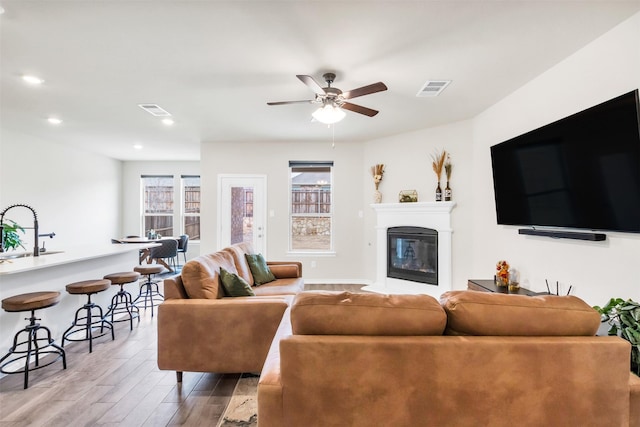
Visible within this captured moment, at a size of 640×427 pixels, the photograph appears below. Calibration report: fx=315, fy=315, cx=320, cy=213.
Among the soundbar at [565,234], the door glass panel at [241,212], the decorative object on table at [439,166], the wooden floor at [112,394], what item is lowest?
the wooden floor at [112,394]

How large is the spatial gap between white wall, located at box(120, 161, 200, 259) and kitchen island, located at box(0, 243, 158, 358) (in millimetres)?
4082

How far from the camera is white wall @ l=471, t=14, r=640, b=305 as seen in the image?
7.32 ft

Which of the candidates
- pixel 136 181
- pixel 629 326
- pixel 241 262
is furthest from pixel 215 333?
pixel 136 181

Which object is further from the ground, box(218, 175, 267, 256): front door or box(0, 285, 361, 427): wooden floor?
box(218, 175, 267, 256): front door

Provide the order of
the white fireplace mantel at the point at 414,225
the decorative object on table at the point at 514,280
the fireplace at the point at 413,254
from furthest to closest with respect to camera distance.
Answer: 1. the fireplace at the point at 413,254
2. the white fireplace mantel at the point at 414,225
3. the decorative object on table at the point at 514,280

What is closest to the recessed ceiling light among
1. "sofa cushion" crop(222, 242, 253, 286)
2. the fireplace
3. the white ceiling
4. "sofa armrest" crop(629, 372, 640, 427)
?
the white ceiling

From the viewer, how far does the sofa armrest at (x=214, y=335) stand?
2.27 m

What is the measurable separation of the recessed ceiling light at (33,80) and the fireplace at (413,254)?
480cm

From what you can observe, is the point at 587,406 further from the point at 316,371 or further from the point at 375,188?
the point at 375,188

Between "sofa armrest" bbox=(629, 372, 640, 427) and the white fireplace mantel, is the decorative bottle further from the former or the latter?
"sofa armrest" bbox=(629, 372, 640, 427)

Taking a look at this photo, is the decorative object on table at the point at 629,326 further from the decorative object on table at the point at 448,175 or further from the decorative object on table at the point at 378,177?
the decorative object on table at the point at 378,177

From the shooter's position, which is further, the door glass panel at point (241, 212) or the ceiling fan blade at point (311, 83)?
the door glass panel at point (241, 212)

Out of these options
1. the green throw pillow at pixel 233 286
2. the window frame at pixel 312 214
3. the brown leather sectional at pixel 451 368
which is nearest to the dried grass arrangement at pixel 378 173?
the window frame at pixel 312 214

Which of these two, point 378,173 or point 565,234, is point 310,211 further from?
point 565,234
